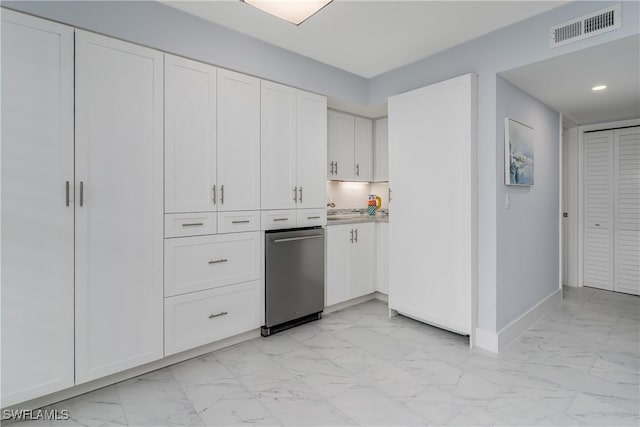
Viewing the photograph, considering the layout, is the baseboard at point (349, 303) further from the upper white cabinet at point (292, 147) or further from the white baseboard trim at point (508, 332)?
the white baseboard trim at point (508, 332)

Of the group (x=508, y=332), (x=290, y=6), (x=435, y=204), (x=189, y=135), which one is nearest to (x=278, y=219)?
(x=189, y=135)

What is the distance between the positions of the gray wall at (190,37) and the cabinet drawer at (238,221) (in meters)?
1.21

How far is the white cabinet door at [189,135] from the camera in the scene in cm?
241

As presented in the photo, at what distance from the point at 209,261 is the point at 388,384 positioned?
1609 mm

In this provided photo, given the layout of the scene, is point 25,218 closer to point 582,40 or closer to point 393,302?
point 393,302

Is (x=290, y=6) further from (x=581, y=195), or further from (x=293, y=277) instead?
(x=581, y=195)

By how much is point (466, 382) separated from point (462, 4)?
266 centimetres

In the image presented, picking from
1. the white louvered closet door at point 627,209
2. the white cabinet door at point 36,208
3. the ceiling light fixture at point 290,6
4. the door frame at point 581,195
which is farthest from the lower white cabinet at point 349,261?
the white louvered closet door at point 627,209

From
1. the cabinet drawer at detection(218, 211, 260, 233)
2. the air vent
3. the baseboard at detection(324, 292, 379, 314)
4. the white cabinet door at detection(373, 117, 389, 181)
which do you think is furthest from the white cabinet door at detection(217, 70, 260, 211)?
the air vent

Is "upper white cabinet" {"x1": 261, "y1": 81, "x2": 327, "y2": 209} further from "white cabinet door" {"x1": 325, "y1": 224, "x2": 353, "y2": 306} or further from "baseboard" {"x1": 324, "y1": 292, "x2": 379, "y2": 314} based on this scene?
"baseboard" {"x1": 324, "y1": 292, "x2": 379, "y2": 314}

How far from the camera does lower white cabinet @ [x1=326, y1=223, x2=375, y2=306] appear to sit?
11.6 feet

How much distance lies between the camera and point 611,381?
2.26 m

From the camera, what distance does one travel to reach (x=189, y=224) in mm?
2516

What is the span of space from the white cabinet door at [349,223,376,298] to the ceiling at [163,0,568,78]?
1849 mm
